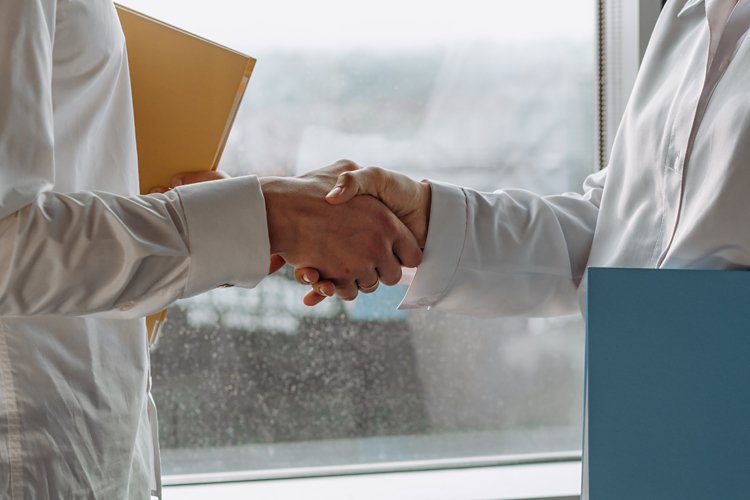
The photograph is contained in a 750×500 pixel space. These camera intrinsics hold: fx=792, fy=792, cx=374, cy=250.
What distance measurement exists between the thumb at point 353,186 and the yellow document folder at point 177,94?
0.16 m

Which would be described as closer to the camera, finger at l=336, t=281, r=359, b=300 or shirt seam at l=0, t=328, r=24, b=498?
shirt seam at l=0, t=328, r=24, b=498

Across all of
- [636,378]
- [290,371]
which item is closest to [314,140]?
[290,371]

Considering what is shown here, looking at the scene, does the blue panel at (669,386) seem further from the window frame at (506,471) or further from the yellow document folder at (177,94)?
the window frame at (506,471)

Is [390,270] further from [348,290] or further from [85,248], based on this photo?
[85,248]

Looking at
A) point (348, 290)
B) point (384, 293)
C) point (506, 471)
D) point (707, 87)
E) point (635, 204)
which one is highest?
point (707, 87)

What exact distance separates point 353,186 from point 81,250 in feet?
1.26

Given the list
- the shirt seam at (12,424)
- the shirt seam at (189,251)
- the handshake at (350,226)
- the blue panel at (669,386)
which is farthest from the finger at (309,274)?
the blue panel at (669,386)

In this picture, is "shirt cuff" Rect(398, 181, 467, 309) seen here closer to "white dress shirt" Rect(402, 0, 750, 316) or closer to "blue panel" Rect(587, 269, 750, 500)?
"white dress shirt" Rect(402, 0, 750, 316)

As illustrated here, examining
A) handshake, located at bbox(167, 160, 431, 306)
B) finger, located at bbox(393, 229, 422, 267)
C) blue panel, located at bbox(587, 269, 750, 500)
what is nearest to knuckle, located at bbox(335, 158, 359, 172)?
handshake, located at bbox(167, 160, 431, 306)

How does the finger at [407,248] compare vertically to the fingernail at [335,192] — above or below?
below

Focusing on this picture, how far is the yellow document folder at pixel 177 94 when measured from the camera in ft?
3.13

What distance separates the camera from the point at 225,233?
2.69 feet

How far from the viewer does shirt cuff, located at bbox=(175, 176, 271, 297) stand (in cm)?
81

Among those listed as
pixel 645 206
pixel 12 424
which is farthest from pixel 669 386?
pixel 12 424
